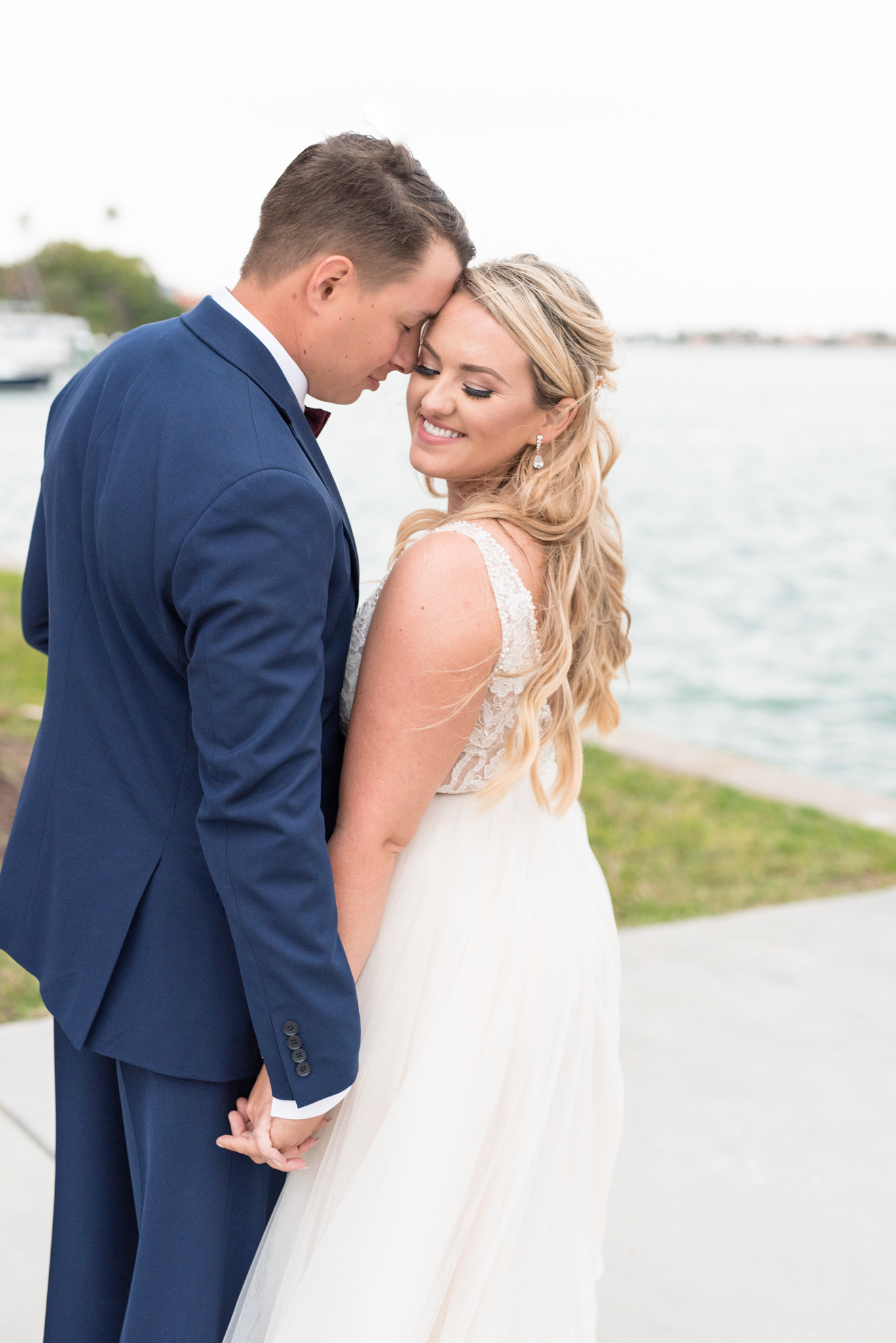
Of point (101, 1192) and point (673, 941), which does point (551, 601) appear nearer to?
point (101, 1192)

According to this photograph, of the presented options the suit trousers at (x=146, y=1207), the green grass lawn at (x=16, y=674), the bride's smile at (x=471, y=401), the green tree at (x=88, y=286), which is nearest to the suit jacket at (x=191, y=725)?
the suit trousers at (x=146, y=1207)

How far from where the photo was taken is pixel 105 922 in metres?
1.76

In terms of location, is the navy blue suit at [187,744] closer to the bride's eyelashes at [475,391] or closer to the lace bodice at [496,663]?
the lace bodice at [496,663]

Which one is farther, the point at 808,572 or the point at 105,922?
the point at 808,572

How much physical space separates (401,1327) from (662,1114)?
177 cm

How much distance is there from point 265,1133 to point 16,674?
6.55 metres

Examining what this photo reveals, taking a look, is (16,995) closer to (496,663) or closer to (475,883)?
(475,883)

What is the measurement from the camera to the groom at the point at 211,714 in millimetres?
1546

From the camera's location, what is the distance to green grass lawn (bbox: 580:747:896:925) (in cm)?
518

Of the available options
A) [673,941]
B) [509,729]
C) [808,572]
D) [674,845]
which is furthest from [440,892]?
[808,572]

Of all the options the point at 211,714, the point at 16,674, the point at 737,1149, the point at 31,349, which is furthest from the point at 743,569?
the point at 31,349

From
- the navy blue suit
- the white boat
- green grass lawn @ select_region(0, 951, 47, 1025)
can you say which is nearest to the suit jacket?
the navy blue suit

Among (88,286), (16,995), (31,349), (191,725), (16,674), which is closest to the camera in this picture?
(191,725)

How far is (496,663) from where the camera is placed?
1898 millimetres
